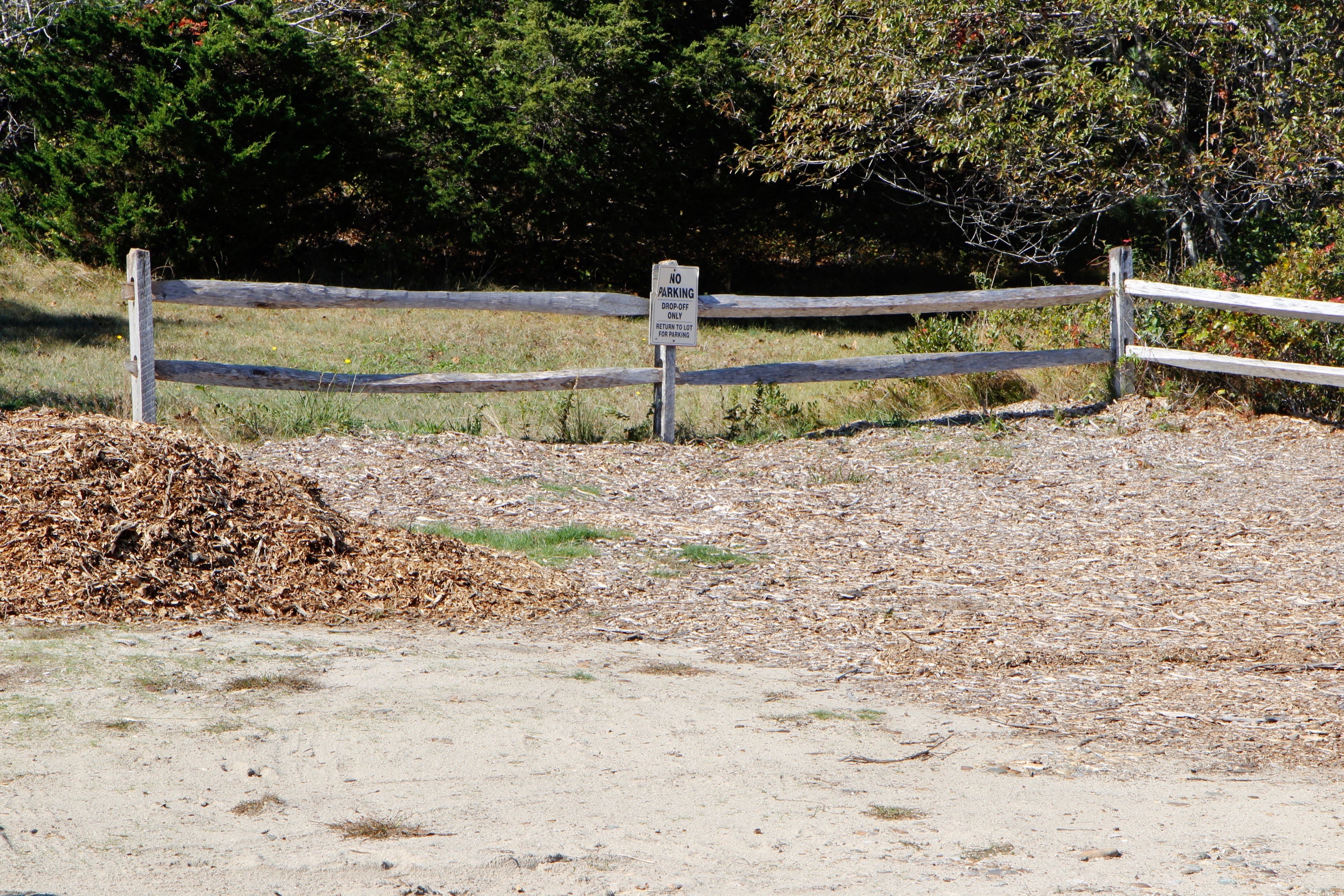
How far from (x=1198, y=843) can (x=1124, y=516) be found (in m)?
4.46

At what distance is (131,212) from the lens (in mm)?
17000

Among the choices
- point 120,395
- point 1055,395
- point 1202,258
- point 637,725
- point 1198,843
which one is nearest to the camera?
point 1198,843

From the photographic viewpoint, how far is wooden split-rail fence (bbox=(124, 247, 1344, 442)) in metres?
8.29

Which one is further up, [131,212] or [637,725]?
[131,212]

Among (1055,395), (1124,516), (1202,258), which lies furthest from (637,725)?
(1202,258)

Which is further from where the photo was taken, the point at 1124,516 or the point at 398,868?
the point at 1124,516

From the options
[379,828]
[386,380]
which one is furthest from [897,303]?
[379,828]

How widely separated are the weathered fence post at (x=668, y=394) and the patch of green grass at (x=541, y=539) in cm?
245

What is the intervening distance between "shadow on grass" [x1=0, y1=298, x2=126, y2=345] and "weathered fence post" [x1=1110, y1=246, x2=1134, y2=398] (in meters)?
10.1

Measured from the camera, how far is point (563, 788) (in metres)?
3.60

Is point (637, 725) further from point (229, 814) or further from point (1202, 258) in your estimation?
point (1202, 258)

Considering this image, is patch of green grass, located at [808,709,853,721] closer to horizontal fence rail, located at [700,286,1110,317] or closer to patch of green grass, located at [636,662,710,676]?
patch of green grass, located at [636,662,710,676]

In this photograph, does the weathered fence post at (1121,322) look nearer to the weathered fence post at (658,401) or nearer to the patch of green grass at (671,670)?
the weathered fence post at (658,401)

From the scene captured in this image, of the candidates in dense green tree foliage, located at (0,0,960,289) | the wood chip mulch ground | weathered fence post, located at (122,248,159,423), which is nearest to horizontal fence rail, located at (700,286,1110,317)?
the wood chip mulch ground
